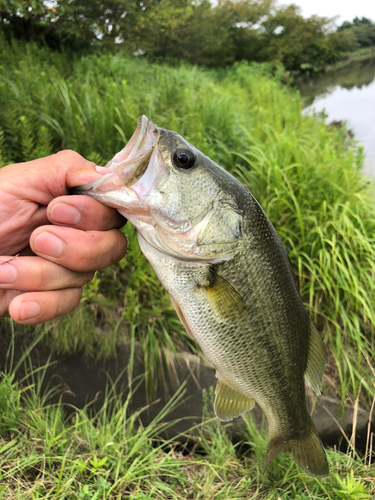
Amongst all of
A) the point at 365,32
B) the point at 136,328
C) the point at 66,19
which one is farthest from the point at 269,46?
the point at 365,32

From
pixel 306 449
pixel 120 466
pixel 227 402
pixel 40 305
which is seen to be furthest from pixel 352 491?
pixel 40 305

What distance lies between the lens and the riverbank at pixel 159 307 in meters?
2.23

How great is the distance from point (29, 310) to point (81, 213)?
16.6 inches

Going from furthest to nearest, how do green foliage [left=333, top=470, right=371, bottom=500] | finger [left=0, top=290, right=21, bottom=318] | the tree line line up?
the tree line → green foliage [left=333, top=470, right=371, bottom=500] → finger [left=0, top=290, right=21, bottom=318]

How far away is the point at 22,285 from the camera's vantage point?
1.34 m

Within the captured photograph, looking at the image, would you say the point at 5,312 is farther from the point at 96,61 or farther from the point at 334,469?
the point at 96,61

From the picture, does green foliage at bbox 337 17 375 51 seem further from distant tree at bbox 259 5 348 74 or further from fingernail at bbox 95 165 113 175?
fingernail at bbox 95 165 113 175

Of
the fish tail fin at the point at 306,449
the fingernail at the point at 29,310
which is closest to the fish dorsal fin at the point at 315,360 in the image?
the fish tail fin at the point at 306,449

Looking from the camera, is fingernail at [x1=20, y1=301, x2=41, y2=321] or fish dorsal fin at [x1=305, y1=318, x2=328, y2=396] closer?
fingernail at [x1=20, y1=301, x2=41, y2=321]

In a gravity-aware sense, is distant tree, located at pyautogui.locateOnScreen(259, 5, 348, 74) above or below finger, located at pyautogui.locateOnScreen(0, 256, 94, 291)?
above

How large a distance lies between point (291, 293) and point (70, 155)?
1093 millimetres

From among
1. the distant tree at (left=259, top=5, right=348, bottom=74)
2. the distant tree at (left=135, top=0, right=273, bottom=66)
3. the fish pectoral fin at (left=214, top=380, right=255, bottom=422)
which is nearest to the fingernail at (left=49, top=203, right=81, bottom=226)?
the fish pectoral fin at (left=214, top=380, right=255, bottom=422)

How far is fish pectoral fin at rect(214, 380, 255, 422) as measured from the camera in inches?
61.7

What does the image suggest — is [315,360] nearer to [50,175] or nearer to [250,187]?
[50,175]
